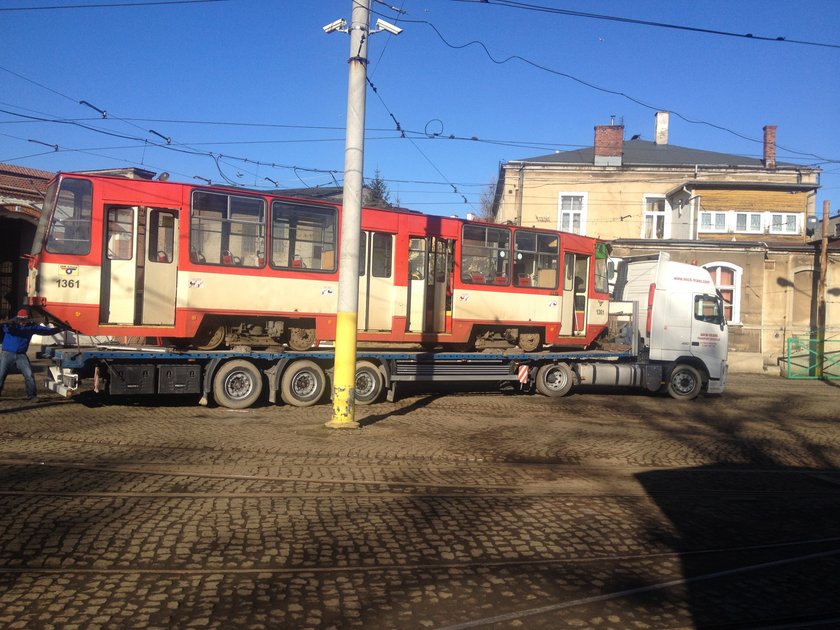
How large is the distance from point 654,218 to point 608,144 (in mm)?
4532

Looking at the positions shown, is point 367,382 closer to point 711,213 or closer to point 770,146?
point 711,213

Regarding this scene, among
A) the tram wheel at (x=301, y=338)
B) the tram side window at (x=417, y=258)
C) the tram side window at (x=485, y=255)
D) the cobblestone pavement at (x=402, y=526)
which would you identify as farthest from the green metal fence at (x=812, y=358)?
the tram wheel at (x=301, y=338)

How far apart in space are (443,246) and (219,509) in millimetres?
9989

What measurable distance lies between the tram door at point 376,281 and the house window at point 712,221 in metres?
23.3

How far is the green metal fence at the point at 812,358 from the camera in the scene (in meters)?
28.8

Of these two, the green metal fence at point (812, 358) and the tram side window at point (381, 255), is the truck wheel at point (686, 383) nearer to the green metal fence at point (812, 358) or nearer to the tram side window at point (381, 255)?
the tram side window at point (381, 255)

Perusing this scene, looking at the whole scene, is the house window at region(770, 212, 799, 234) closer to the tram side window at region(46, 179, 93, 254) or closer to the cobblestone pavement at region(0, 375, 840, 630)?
the cobblestone pavement at region(0, 375, 840, 630)

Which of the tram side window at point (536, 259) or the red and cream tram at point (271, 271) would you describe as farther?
the tram side window at point (536, 259)

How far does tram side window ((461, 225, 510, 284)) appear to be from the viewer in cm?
1598

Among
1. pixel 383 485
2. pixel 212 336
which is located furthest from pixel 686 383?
pixel 383 485

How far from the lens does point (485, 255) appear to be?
53.4ft

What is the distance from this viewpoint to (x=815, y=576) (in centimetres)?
552

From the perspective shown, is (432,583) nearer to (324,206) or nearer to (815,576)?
(815,576)

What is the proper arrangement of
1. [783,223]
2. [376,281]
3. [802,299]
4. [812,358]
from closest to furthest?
[376,281]
[812,358]
[802,299]
[783,223]
